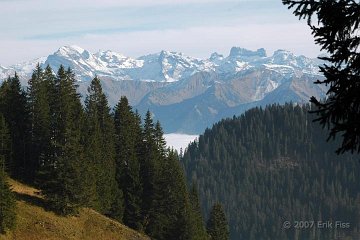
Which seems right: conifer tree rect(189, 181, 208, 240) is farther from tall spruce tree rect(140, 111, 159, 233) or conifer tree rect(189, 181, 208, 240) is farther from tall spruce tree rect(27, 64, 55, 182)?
tall spruce tree rect(27, 64, 55, 182)

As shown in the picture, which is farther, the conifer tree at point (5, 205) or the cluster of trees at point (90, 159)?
the cluster of trees at point (90, 159)

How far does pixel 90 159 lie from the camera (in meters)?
75.3

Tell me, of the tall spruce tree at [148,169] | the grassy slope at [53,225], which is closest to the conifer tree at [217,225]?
the tall spruce tree at [148,169]

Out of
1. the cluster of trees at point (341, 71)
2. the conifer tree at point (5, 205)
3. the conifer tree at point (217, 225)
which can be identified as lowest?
the conifer tree at point (217, 225)

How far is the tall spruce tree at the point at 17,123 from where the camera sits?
2950 inches

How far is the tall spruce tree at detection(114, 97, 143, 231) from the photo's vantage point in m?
85.2

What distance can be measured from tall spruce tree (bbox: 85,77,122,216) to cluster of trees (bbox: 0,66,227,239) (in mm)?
139

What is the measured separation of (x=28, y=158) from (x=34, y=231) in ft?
57.7

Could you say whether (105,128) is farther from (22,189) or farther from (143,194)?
(22,189)

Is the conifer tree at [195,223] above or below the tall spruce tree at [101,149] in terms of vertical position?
below

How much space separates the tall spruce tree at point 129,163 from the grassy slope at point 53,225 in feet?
31.8

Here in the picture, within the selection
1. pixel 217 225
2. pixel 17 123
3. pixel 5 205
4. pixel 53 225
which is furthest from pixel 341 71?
→ pixel 217 225

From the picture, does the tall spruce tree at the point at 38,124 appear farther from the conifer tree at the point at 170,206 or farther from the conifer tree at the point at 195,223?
the conifer tree at the point at 195,223

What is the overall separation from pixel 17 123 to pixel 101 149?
12.7m
